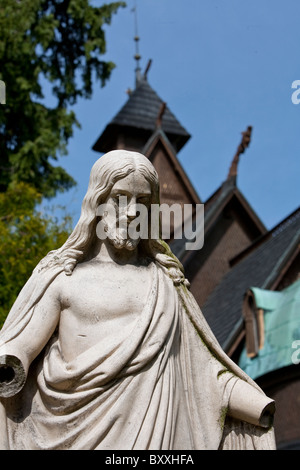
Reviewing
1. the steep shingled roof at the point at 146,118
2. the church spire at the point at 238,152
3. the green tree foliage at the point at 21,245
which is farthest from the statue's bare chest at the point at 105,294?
the steep shingled roof at the point at 146,118

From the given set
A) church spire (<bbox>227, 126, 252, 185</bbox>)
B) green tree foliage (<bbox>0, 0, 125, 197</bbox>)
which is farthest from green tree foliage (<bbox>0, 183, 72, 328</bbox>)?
church spire (<bbox>227, 126, 252, 185</bbox>)

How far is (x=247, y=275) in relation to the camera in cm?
3144

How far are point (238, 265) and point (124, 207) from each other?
30.1 metres

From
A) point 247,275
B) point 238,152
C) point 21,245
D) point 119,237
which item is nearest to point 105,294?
point 119,237

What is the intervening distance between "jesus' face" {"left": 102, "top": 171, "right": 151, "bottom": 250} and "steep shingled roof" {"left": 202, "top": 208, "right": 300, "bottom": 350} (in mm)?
20886

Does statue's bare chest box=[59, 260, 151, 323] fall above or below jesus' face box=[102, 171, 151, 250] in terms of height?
below

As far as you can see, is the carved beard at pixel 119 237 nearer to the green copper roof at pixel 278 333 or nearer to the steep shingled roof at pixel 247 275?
the green copper roof at pixel 278 333

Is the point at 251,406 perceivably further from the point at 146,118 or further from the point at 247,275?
the point at 146,118

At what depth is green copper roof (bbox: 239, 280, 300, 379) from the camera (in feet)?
70.1

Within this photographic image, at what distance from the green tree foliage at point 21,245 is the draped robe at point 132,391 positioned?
9412 mm

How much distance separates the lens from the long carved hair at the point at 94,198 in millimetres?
4395

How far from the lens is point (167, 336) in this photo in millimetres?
4207

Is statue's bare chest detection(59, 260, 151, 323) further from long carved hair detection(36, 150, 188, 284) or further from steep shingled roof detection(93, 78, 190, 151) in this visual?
steep shingled roof detection(93, 78, 190, 151)
